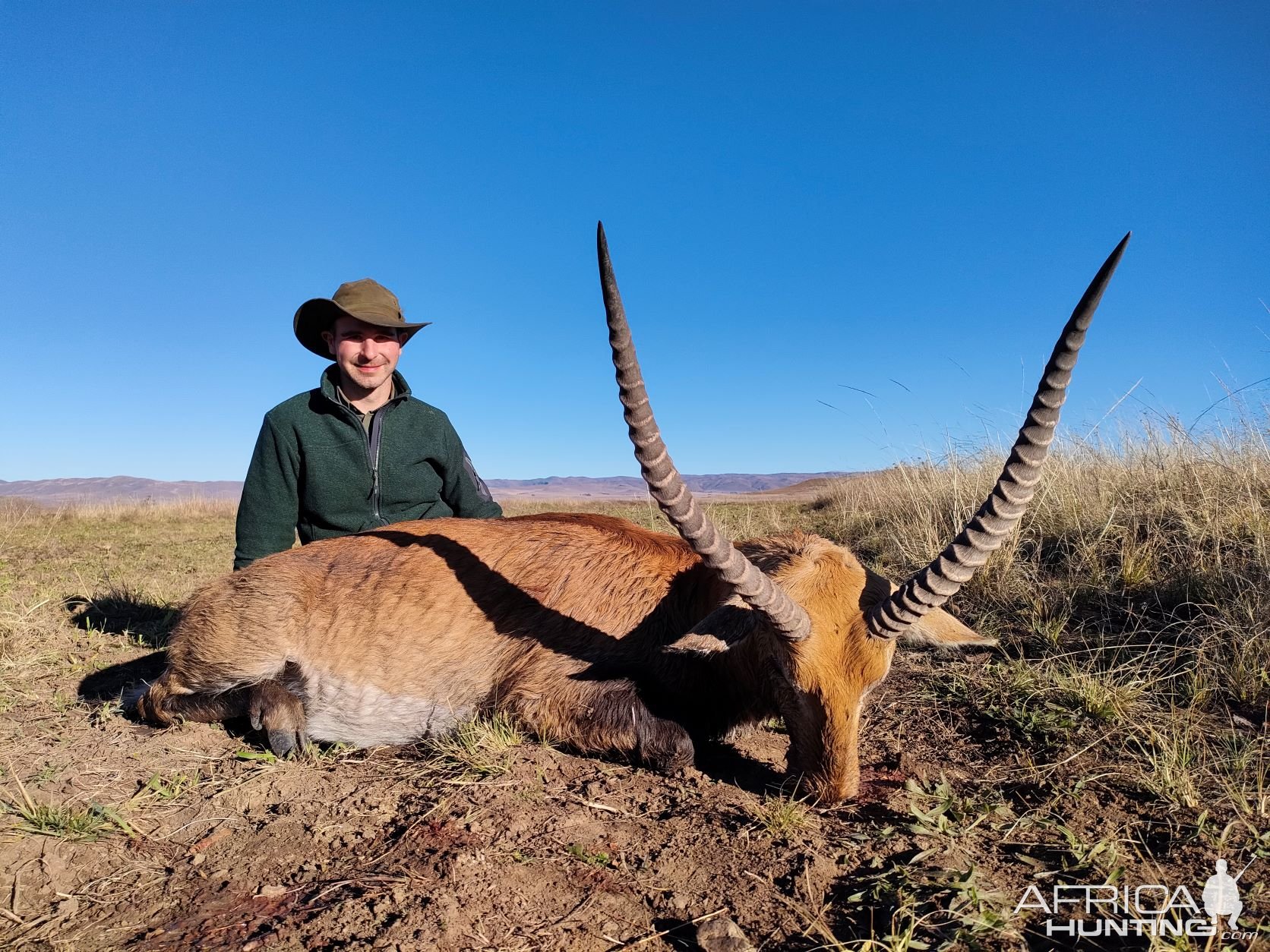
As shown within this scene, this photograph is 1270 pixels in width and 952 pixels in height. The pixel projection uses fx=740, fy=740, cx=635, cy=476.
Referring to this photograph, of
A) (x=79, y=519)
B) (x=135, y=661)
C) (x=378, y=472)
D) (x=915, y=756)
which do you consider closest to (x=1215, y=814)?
(x=915, y=756)

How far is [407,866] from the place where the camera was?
2.66 m

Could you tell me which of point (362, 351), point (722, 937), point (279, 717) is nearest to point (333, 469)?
point (362, 351)

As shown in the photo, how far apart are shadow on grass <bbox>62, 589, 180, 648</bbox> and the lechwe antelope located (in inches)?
86.3

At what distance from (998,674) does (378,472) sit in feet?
15.0

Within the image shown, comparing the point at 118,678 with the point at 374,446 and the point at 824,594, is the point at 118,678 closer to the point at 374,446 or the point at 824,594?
the point at 374,446

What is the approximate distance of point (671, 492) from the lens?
2.89m

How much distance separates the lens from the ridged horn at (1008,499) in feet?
8.72

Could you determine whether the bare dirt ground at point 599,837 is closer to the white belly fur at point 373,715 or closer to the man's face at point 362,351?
the white belly fur at point 373,715

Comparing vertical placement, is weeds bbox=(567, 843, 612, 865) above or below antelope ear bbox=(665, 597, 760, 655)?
below

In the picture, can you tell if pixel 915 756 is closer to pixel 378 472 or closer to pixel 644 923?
pixel 644 923

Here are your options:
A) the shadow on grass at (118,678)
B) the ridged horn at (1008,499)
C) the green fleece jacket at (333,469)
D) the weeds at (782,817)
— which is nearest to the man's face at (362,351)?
the green fleece jacket at (333,469)

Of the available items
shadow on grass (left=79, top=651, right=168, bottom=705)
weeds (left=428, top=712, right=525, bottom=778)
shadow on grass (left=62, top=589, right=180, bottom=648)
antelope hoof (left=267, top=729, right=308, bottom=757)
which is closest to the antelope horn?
weeds (left=428, top=712, right=525, bottom=778)

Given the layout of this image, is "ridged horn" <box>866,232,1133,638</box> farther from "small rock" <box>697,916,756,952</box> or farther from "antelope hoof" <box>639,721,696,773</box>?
"small rock" <box>697,916,756,952</box>

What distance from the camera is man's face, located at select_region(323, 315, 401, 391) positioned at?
5.62 meters
